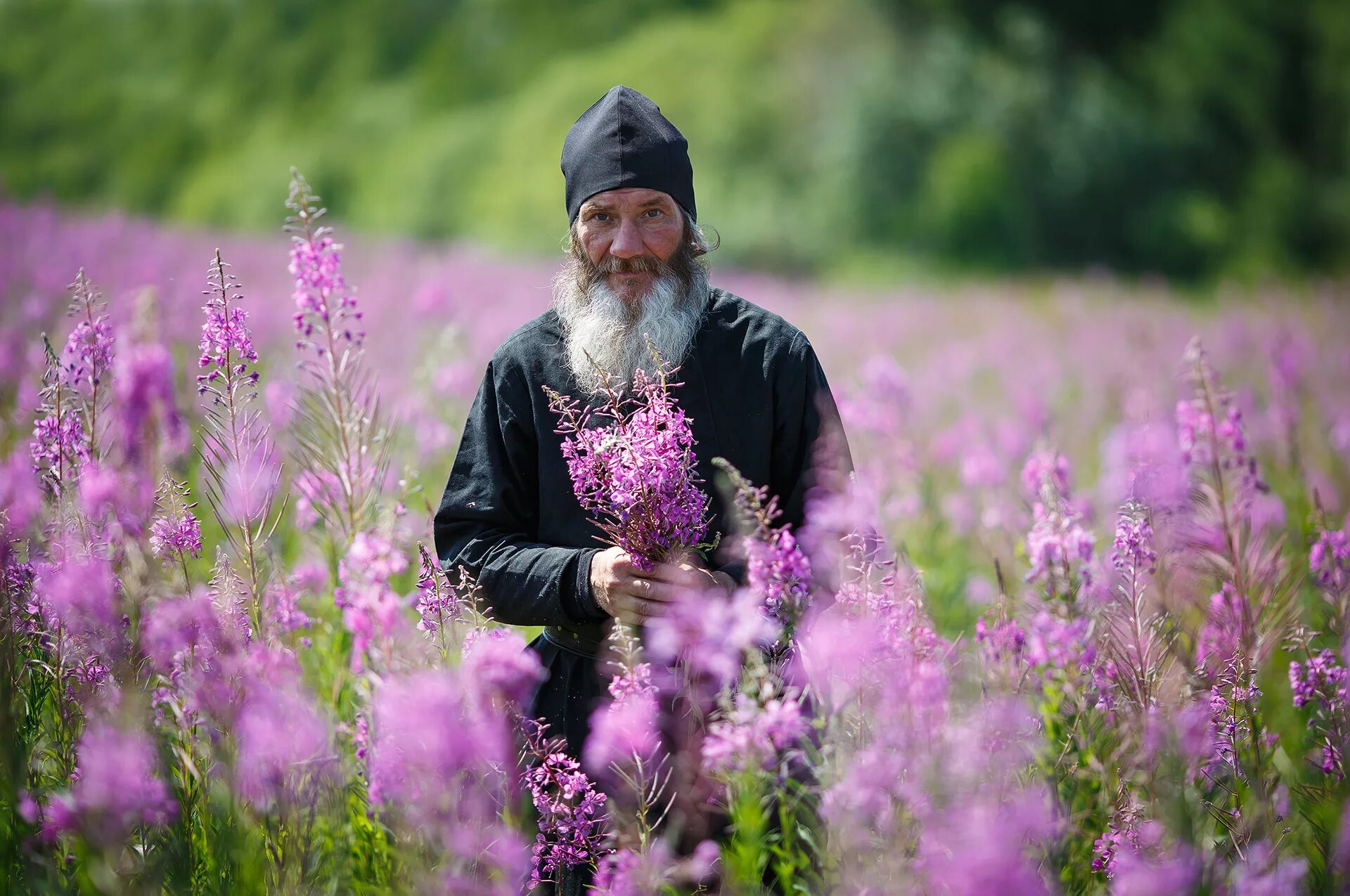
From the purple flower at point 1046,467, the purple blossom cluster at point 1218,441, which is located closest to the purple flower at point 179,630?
the purple flower at point 1046,467

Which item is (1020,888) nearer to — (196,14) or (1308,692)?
(1308,692)

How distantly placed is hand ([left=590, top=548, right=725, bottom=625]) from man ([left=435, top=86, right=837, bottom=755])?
22 cm

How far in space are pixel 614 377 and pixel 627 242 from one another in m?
0.44

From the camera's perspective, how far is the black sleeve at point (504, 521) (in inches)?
94.7

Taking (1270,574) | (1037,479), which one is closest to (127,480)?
(1037,479)

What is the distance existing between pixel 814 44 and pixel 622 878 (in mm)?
27722

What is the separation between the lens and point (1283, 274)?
902 inches

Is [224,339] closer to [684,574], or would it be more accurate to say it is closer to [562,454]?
[562,454]

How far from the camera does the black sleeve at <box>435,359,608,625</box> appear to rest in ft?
7.89

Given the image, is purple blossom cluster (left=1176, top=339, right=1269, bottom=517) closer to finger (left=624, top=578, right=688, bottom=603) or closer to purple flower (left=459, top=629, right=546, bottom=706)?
finger (left=624, top=578, right=688, bottom=603)

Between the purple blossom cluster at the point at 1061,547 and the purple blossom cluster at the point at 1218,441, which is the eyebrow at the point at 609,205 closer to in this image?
the purple blossom cluster at the point at 1061,547

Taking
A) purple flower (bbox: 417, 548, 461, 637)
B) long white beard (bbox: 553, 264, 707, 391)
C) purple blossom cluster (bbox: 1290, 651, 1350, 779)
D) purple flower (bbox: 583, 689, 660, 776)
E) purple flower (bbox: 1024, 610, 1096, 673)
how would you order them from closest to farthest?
purple flower (bbox: 583, 689, 660, 776)
purple flower (bbox: 1024, 610, 1096, 673)
purple flower (bbox: 417, 548, 461, 637)
purple blossom cluster (bbox: 1290, 651, 1350, 779)
long white beard (bbox: 553, 264, 707, 391)

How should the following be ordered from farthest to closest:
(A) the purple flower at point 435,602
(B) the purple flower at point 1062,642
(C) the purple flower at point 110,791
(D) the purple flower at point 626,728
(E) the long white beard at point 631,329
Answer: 1. (E) the long white beard at point 631,329
2. (A) the purple flower at point 435,602
3. (B) the purple flower at point 1062,642
4. (D) the purple flower at point 626,728
5. (C) the purple flower at point 110,791

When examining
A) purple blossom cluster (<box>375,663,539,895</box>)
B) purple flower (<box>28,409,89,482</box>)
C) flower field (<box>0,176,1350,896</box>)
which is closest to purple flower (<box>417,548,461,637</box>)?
flower field (<box>0,176,1350,896</box>)
